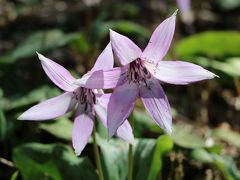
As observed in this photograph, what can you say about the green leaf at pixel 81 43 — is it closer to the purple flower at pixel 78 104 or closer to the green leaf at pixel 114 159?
the green leaf at pixel 114 159

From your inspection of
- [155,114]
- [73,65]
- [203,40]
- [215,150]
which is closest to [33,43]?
[73,65]

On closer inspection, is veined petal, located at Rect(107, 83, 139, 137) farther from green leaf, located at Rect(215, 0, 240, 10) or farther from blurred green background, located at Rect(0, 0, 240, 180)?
green leaf, located at Rect(215, 0, 240, 10)

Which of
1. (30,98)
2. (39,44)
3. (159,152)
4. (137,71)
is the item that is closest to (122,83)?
(137,71)

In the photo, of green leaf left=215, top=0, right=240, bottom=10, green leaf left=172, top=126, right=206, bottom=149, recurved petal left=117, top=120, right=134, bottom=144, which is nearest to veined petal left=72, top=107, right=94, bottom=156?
recurved petal left=117, top=120, right=134, bottom=144

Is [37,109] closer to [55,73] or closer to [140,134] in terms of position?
[55,73]

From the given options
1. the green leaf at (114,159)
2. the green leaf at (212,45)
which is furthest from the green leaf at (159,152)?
the green leaf at (212,45)

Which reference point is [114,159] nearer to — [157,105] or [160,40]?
[157,105]
